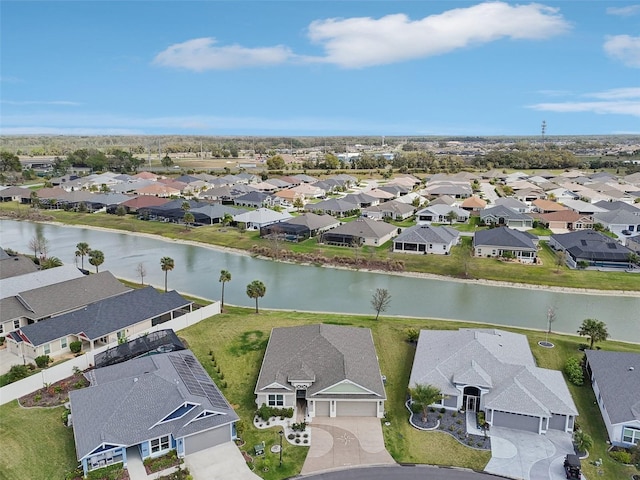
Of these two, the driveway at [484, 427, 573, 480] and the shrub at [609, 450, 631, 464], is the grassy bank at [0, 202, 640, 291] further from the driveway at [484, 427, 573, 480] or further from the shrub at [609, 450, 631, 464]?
the shrub at [609, 450, 631, 464]

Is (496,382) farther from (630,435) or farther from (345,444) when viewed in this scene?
(345,444)

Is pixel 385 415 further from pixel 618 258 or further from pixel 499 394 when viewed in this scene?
pixel 618 258

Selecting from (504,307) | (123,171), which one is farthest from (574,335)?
(123,171)

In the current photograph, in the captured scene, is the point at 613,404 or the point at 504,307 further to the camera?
the point at 504,307

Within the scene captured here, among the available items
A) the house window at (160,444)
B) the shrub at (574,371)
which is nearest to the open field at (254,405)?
the shrub at (574,371)

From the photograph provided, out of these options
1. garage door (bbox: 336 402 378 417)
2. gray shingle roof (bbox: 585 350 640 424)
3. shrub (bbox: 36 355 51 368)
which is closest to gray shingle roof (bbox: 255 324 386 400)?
garage door (bbox: 336 402 378 417)

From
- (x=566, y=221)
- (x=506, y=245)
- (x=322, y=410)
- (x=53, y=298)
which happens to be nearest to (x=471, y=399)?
(x=322, y=410)
